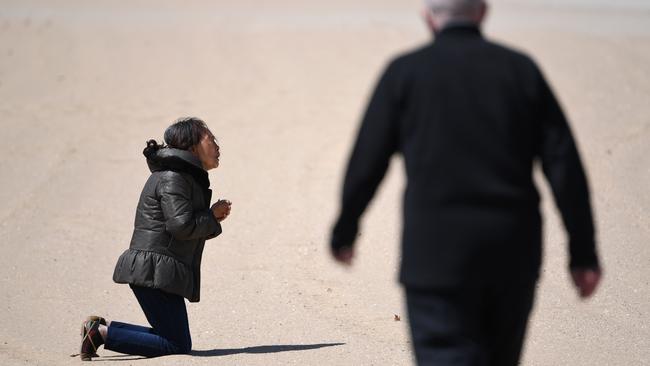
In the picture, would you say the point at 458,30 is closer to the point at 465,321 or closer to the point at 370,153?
the point at 370,153

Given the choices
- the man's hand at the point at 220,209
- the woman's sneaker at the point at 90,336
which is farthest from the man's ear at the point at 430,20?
the woman's sneaker at the point at 90,336

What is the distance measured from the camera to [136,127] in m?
12.5

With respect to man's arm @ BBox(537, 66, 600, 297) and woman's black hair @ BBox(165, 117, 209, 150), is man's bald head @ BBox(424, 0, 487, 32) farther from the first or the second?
woman's black hair @ BBox(165, 117, 209, 150)

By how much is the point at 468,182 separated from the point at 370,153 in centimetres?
32

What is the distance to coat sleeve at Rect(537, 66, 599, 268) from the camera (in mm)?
3258

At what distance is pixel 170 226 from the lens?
5414mm

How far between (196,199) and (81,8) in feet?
46.1

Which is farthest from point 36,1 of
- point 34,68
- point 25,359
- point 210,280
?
point 25,359

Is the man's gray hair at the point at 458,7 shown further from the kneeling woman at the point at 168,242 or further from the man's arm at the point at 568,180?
the kneeling woman at the point at 168,242

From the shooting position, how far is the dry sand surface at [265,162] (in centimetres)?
668

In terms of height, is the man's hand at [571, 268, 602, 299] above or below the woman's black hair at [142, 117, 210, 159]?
below

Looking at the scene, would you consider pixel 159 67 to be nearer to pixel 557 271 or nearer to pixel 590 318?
pixel 557 271

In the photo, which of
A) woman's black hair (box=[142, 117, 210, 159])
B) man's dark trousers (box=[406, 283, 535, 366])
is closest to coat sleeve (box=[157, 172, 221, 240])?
woman's black hair (box=[142, 117, 210, 159])

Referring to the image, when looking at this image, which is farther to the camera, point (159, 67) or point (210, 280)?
point (159, 67)
